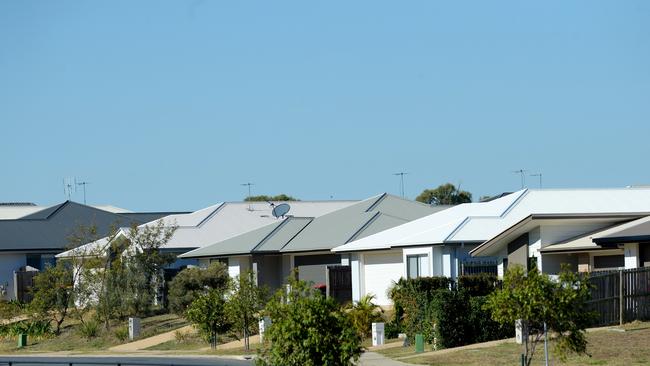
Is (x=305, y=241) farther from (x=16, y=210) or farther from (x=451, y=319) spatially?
(x=16, y=210)

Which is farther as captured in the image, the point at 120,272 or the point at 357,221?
the point at 357,221

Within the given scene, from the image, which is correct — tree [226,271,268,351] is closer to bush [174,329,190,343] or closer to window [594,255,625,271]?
bush [174,329,190,343]

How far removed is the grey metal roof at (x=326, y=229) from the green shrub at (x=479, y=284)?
51.1 ft

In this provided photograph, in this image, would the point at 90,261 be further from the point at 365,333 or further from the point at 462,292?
the point at 462,292

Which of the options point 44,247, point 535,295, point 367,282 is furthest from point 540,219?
point 44,247

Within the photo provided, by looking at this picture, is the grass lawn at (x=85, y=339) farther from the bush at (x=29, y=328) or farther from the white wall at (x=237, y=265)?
the white wall at (x=237, y=265)

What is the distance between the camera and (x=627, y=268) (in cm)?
3647

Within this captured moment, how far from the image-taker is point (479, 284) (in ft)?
130

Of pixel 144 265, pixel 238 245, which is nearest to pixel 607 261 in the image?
pixel 238 245

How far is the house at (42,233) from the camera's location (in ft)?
250

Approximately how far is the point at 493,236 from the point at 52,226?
4466cm

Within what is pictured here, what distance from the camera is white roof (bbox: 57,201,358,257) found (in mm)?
67375

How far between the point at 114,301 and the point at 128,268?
7.17 ft

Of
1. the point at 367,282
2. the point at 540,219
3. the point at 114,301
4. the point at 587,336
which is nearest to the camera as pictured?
the point at 587,336
